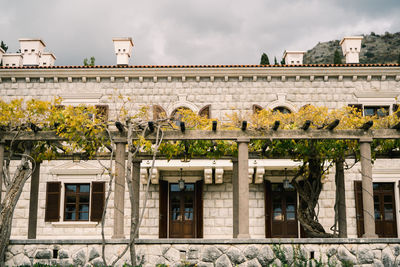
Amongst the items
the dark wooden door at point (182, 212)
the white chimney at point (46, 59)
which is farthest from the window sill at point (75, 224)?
the white chimney at point (46, 59)

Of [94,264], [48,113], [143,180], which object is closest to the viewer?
[94,264]

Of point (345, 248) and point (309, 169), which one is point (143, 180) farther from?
point (345, 248)

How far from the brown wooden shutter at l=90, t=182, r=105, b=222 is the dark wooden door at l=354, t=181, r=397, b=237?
8762mm

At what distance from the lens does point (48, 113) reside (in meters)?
10.4

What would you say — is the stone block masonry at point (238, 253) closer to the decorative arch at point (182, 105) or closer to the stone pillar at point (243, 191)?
the stone pillar at point (243, 191)

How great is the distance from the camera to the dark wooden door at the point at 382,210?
→ 1584 cm

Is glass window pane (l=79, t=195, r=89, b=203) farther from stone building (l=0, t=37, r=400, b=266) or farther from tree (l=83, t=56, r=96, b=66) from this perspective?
tree (l=83, t=56, r=96, b=66)

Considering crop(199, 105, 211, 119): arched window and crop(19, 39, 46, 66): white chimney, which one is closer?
crop(199, 105, 211, 119): arched window

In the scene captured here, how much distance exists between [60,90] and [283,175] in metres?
8.65

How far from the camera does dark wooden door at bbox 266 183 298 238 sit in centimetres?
1614

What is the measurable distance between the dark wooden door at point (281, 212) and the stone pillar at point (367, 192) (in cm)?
638

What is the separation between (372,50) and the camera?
6262cm

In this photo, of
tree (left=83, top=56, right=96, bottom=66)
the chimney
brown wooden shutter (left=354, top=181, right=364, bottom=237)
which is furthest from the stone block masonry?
tree (left=83, top=56, right=96, bottom=66)

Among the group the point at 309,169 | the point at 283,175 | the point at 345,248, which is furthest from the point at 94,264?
the point at 283,175
